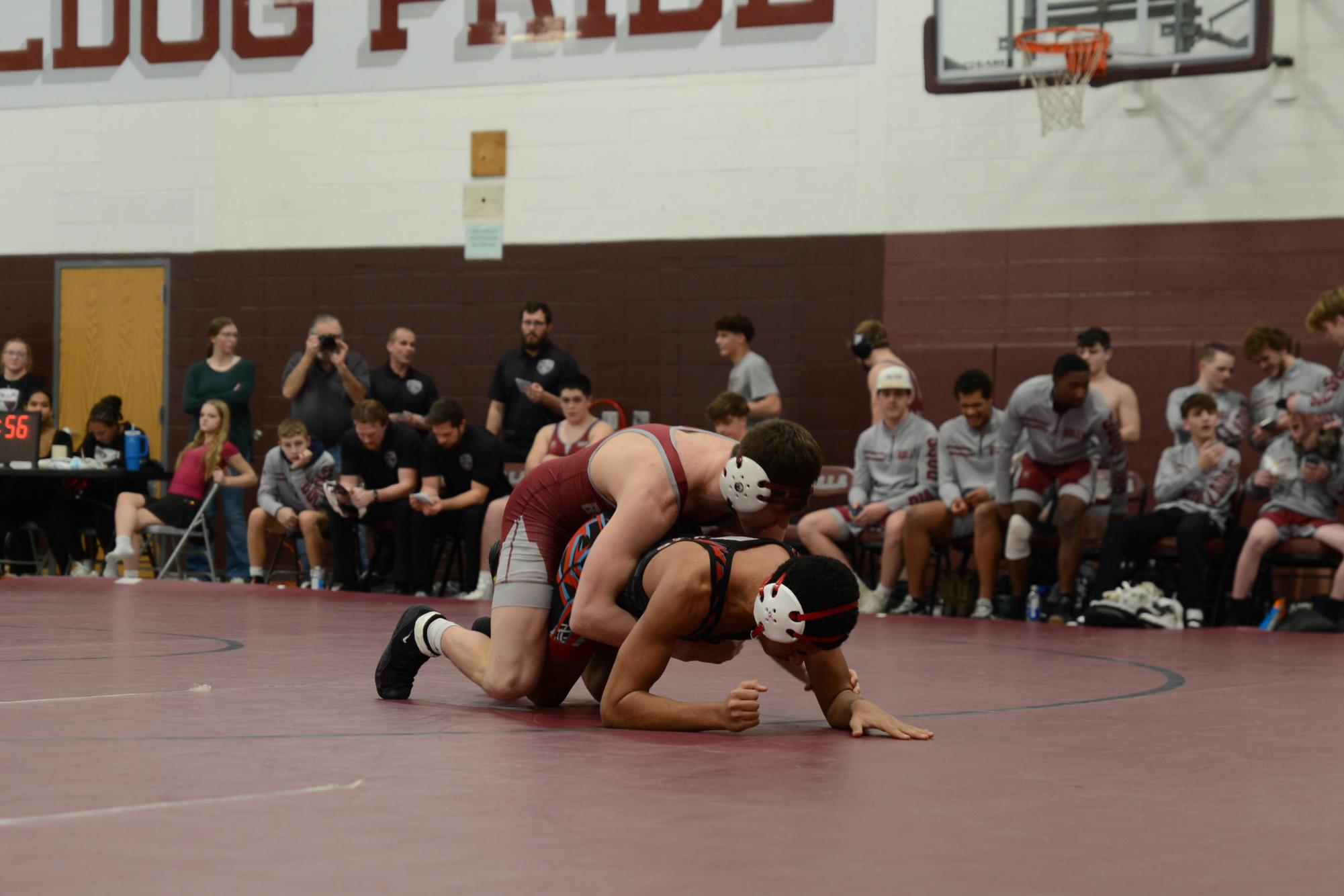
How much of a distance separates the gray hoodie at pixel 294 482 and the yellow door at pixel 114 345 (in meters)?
2.73

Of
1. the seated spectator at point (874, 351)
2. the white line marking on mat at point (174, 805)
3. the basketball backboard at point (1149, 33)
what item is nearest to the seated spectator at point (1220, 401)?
the seated spectator at point (874, 351)

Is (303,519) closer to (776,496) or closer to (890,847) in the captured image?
(776,496)

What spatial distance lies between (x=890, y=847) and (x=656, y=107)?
346 inches

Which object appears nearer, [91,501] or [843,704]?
[843,704]

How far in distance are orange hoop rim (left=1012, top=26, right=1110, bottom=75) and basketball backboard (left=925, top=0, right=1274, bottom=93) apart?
0.03 m

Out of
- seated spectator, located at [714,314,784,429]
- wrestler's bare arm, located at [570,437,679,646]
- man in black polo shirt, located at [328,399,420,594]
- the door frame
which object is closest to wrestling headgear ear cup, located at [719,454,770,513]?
wrestler's bare arm, located at [570,437,679,646]

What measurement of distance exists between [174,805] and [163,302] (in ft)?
32.5

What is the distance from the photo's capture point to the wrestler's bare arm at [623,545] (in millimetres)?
3564

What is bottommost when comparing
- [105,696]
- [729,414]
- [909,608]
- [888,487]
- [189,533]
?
[909,608]

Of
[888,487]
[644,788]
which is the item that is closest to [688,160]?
[888,487]

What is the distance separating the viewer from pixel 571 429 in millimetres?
9203

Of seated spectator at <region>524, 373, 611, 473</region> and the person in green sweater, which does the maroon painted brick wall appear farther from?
the person in green sweater

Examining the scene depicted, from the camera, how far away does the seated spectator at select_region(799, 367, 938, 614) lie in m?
8.58

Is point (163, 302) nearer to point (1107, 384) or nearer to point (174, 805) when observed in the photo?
point (1107, 384)
